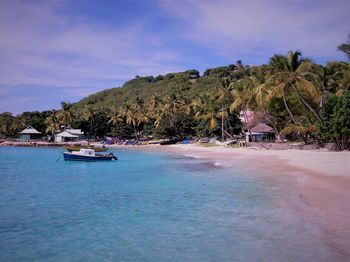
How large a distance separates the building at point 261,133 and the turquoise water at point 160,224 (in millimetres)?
29135

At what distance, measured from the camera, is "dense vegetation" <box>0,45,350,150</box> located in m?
29.1

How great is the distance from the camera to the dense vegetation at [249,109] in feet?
95.6

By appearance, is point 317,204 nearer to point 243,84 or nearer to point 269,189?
point 269,189

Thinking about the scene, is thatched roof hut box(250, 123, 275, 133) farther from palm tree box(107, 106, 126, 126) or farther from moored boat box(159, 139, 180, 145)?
palm tree box(107, 106, 126, 126)

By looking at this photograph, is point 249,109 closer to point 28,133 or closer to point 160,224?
point 160,224

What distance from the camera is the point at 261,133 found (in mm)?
46781

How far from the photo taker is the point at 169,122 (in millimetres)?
60188

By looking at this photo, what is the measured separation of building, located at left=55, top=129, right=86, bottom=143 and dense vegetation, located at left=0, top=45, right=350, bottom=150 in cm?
132

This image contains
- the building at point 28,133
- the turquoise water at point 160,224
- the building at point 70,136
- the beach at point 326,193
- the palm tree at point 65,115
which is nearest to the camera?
the turquoise water at point 160,224

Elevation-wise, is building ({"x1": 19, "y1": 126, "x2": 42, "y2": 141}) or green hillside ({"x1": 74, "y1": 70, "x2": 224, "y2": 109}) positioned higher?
green hillside ({"x1": 74, "y1": 70, "x2": 224, "y2": 109})

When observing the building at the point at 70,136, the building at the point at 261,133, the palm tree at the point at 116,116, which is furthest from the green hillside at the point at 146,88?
the building at the point at 261,133

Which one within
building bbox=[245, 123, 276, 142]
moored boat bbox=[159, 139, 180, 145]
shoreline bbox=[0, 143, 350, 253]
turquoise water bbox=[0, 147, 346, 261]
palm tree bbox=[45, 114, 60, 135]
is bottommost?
turquoise water bbox=[0, 147, 346, 261]

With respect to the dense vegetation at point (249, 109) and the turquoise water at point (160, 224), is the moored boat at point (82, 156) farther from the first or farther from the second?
the dense vegetation at point (249, 109)

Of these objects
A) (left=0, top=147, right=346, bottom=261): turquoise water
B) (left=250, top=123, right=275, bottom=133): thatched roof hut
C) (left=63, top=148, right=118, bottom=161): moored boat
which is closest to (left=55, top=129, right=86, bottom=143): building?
(left=250, top=123, right=275, bottom=133): thatched roof hut
